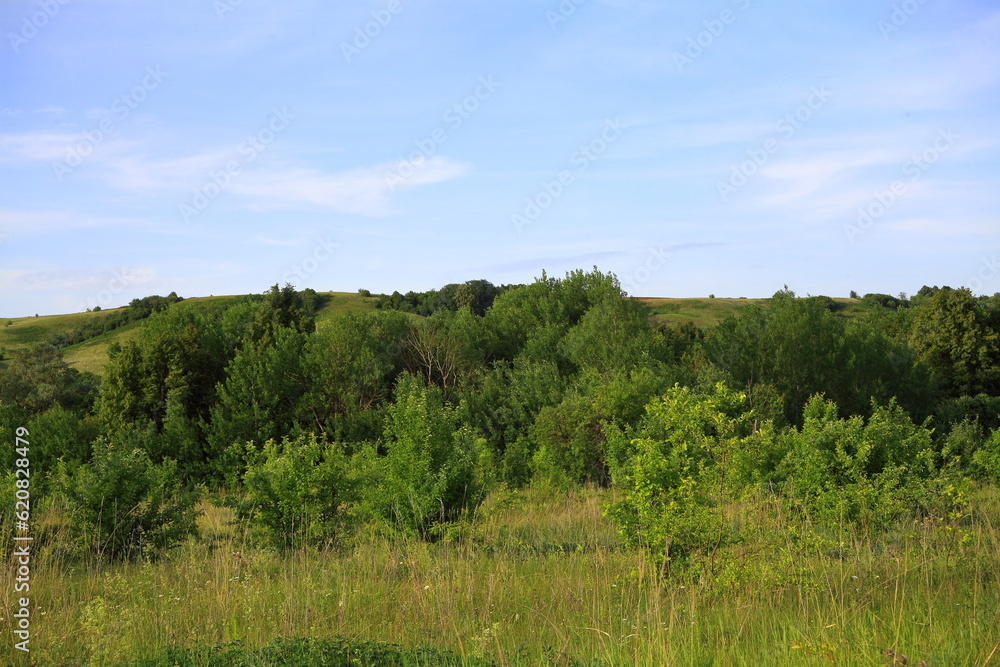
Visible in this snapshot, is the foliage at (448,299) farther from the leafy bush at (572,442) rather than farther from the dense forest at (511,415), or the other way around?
the leafy bush at (572,442)

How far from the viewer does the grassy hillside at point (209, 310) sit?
68.4 metres

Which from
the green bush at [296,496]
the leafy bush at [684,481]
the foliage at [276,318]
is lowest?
the green bush at [296,496]

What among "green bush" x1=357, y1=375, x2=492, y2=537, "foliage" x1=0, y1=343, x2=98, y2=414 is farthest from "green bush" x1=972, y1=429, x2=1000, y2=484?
"foliage" x1=0, y1=343, x2=98, y2=414

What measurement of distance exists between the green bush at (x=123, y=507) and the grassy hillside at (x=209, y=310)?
5944 centimetres

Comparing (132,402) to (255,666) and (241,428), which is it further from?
(255,666)

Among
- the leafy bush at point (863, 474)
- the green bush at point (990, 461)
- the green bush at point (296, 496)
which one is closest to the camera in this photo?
the leafy bush at point (863, 474)

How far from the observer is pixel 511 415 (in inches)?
1217

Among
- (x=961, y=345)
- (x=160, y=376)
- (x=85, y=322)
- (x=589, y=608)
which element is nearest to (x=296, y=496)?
(x=589, y=608)

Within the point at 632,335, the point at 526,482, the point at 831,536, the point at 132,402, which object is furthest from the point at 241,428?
the point at 831,536

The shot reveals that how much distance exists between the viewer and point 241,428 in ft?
95.1

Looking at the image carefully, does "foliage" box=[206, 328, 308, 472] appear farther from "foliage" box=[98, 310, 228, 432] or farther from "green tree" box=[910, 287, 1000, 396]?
"green tree" box=[910, 287, 1000, 396]

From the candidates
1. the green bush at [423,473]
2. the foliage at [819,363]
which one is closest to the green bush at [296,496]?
the green bush at [423,473]

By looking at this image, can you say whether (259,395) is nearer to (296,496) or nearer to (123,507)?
(123,507)

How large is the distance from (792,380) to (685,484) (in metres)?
36.6
